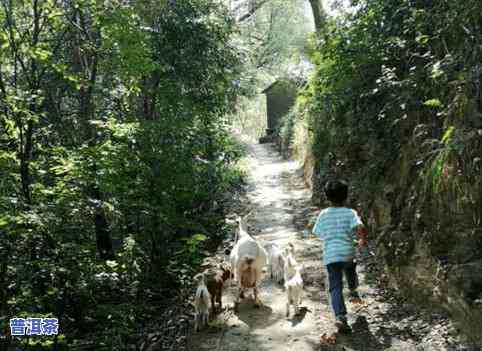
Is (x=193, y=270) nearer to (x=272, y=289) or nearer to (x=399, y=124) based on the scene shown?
(x=272, y=289)

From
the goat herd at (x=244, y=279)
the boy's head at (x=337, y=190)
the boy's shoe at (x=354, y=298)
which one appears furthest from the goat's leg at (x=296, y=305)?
the boy's head at (x=337, y=190)

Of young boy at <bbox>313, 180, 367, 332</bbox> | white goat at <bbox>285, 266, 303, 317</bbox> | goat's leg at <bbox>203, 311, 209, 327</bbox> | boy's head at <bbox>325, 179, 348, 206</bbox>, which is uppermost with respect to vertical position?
boy's head at <bbox>325, 179, 348, 206</bbox>

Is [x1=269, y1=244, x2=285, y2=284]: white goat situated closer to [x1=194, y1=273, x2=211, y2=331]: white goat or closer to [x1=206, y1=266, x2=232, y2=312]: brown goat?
[x1=206, y1=266, x2=232, y2=312]: brown goat

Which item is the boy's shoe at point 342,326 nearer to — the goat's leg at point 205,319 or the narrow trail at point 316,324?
the narrow trail at point 316,324

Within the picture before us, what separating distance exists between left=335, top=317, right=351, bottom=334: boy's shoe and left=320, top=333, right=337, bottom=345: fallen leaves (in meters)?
0.11

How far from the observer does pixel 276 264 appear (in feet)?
25.9

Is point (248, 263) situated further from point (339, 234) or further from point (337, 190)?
point (337, 190)

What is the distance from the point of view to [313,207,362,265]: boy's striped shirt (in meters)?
Answer: 5.42

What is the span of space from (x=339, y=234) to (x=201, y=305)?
209cm

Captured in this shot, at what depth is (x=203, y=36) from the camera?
1240 cm

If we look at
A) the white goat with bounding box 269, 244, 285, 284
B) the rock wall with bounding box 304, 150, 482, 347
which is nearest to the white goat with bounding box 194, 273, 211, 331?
the white goat with bounding box 269, 244, 285, 284

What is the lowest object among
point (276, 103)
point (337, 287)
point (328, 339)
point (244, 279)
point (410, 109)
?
point (328, 339)

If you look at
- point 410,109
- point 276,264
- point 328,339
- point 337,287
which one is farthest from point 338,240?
point 410,109

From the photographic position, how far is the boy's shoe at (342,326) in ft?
17.9
